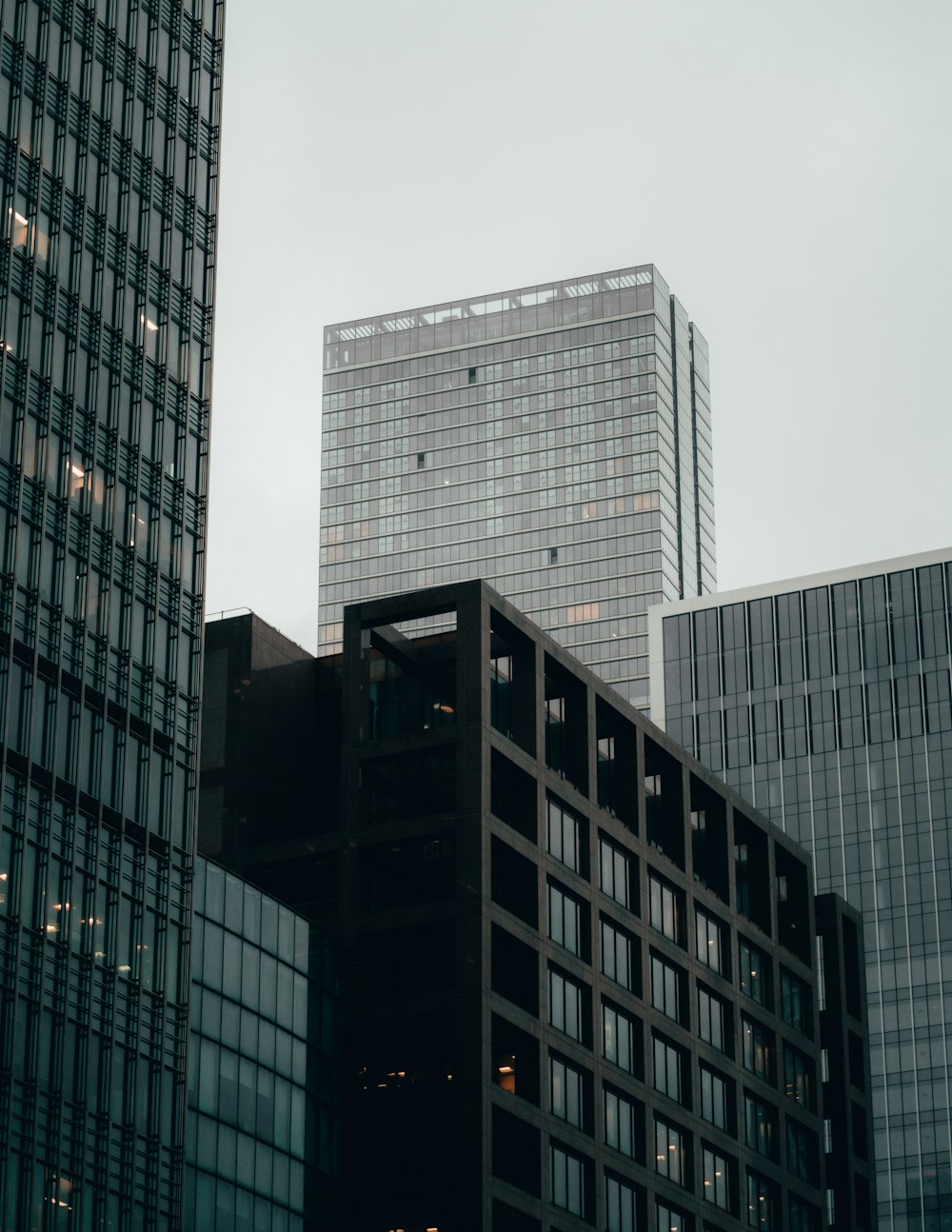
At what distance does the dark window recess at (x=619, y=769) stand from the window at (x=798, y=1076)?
76.2 feet

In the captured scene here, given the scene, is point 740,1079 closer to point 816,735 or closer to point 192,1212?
point 192,1212

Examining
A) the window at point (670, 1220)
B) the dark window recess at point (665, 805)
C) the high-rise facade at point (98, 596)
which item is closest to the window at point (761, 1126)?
the window at point (670, 1220)

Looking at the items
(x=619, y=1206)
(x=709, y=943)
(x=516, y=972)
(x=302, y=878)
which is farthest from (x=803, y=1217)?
(x=302, y=878)

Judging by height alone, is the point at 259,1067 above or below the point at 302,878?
below

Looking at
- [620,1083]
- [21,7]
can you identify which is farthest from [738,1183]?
[21,7]

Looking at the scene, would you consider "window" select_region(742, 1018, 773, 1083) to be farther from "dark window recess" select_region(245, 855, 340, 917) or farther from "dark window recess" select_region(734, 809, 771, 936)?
"dark window recess" select_region(245, 855, 340, 917)

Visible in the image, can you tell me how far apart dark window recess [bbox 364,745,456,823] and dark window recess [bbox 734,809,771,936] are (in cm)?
3250

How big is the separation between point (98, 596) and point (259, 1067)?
72.7 ft

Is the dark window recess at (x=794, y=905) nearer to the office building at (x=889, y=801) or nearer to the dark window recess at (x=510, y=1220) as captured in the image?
the dark window recess at (x=510, y=1220)

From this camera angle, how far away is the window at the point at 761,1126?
126000mm

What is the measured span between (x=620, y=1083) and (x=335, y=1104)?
62.4 ft

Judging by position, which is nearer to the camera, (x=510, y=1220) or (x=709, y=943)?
(x=510, y=1220)

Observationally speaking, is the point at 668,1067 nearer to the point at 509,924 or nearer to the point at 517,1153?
the point at 517,1153

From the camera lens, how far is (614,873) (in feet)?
380
